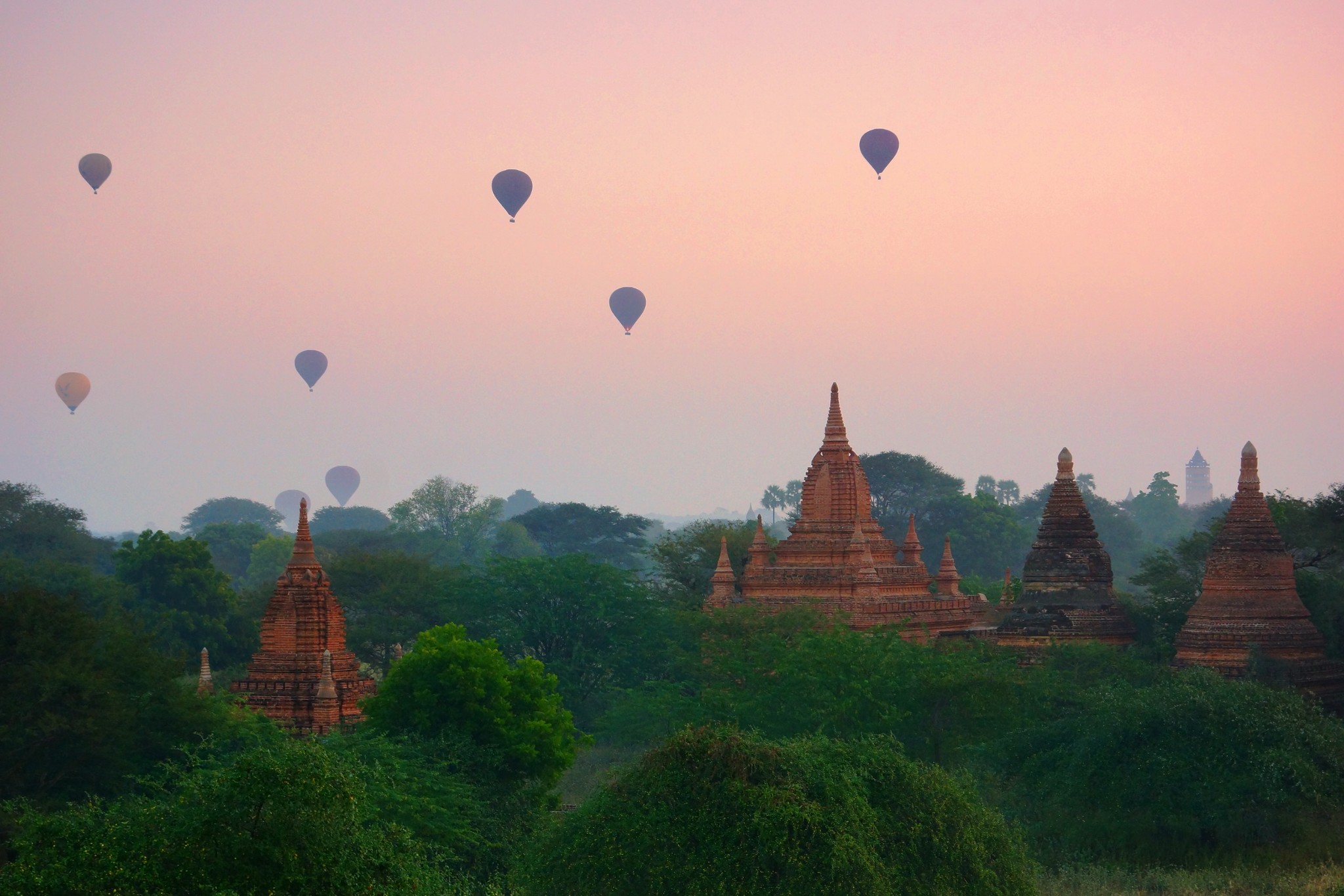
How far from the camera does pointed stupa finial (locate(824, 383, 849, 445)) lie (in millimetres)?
52938

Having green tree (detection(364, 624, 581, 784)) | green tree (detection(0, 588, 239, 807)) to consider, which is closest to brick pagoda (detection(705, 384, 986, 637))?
green tree (detection(364, 624, 581, 784))

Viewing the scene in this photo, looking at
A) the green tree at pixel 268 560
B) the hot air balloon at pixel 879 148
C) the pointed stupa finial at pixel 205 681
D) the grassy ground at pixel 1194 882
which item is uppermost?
the hot air balloon at pixel 879 148

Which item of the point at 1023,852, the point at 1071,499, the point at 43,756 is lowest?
the point at 1023,852

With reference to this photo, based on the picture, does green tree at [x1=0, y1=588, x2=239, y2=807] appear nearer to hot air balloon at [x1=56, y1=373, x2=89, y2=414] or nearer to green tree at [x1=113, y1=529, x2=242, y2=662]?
green tree at [x1=113, y1=529, x2=242, y2=662]

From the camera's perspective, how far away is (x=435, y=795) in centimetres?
3172

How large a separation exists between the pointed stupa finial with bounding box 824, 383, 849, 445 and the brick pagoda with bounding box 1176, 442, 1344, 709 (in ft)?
42.4

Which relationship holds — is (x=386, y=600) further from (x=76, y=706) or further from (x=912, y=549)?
(x=76, y=706)

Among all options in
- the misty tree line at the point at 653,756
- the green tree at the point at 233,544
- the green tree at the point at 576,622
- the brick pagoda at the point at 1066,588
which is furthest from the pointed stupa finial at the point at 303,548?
the green tree at the point at 233,544

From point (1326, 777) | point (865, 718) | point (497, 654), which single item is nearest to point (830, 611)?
point (865, 718)

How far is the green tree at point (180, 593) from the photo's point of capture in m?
64.6

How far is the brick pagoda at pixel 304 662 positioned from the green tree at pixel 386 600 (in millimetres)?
16702

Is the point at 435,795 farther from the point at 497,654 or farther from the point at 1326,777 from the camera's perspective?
the point at 1326,777

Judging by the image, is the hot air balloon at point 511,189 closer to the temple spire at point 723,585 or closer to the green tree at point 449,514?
the temple spire at point 723,585

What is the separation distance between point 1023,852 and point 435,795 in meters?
Result: 9.63
